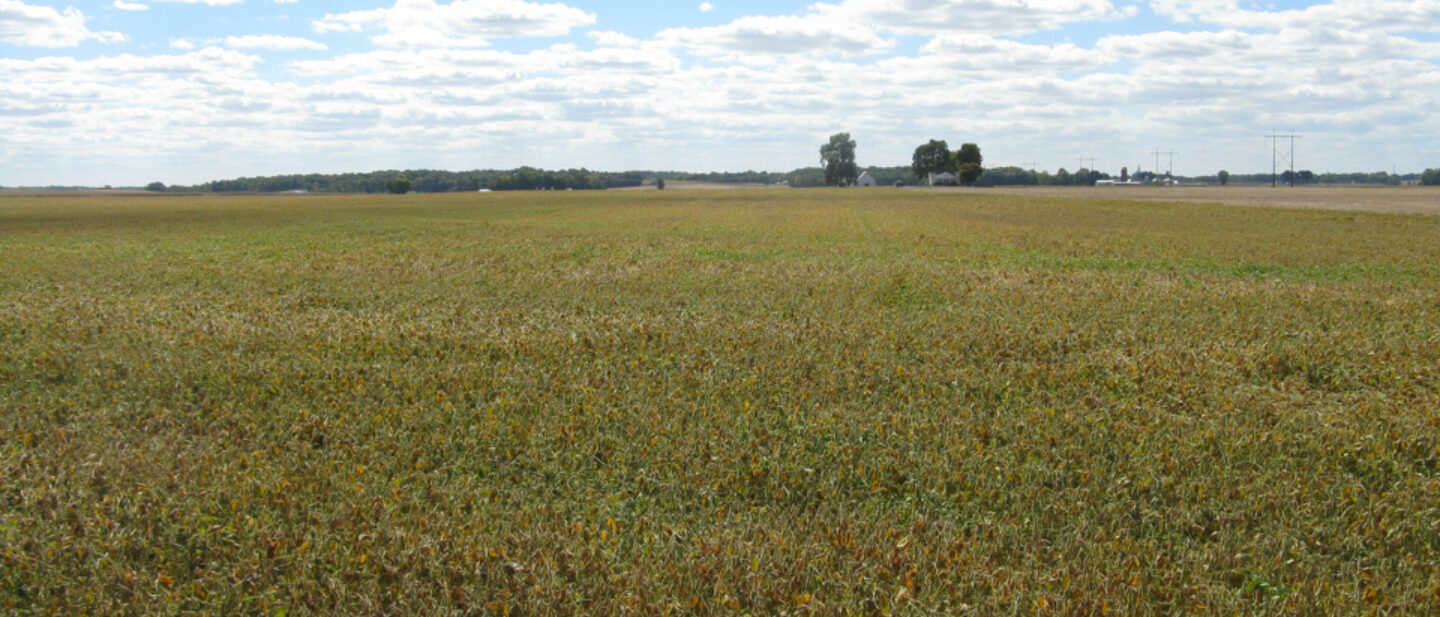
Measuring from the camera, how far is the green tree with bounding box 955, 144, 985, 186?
172 meters

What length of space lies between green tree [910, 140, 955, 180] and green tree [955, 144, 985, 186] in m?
4.72

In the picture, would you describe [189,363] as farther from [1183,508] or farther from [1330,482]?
[1330,482]

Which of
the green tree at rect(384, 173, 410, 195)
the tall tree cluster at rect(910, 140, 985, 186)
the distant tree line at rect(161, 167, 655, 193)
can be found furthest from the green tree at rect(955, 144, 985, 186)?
the green tree at rect(384, 173, 410, 195)

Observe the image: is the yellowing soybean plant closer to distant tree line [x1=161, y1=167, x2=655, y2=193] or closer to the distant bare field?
the distant bare field

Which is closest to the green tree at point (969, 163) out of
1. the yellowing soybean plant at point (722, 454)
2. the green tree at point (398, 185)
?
the green tree at point (398, 185)

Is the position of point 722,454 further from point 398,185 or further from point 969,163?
point 969,163

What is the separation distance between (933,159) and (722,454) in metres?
189

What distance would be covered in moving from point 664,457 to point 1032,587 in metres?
2.81

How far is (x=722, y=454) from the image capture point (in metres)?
6.80

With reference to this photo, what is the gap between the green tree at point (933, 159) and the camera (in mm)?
187000

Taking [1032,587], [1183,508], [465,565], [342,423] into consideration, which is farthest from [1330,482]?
[342,423]

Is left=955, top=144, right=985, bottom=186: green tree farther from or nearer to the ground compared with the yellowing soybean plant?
farther from the ground

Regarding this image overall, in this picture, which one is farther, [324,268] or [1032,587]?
[324,268]

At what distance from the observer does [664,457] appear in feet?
22.3
